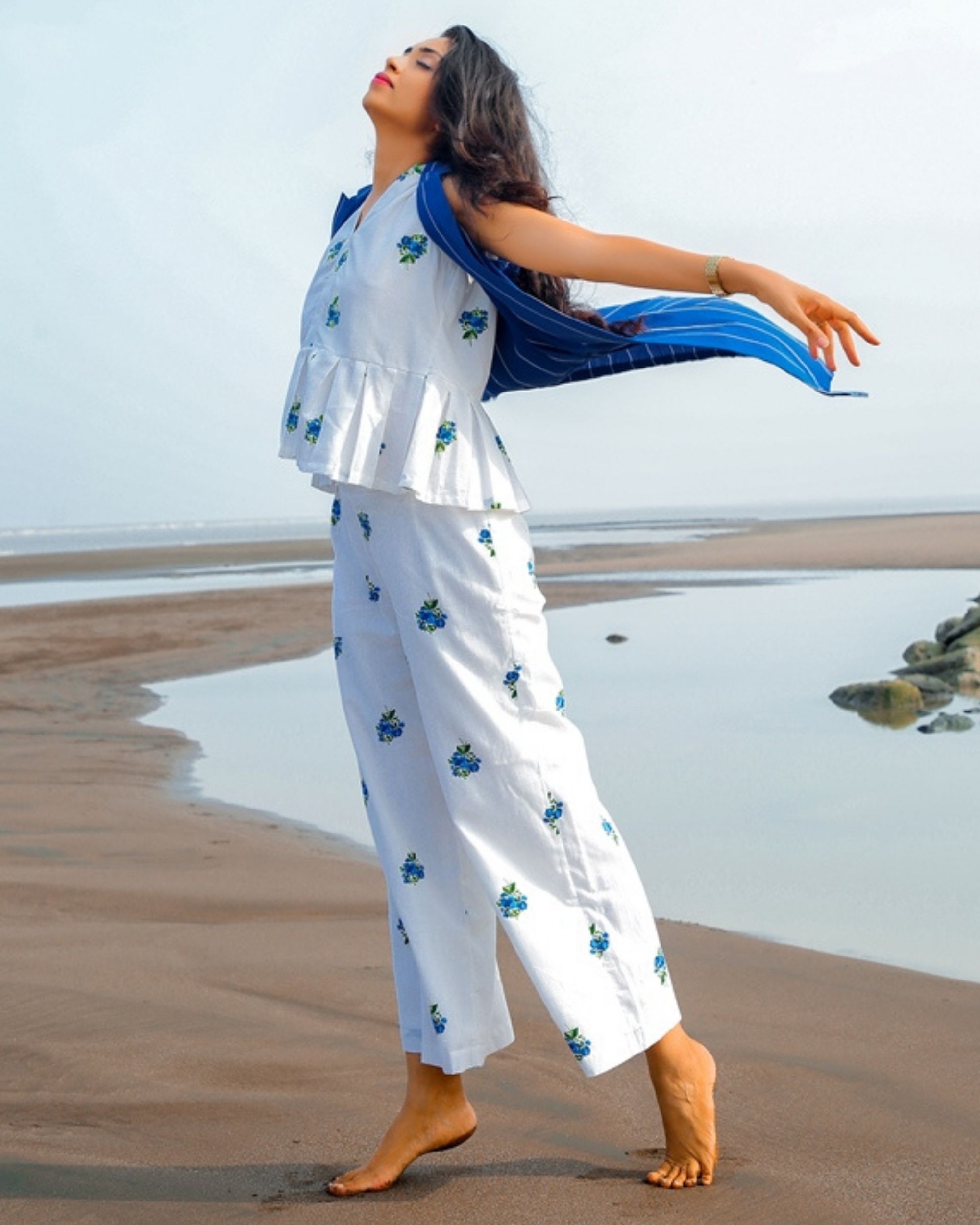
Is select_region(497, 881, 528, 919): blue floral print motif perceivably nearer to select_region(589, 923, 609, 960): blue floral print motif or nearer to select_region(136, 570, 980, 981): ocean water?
select_region(589, 923, 609, 960): blue floral print motif

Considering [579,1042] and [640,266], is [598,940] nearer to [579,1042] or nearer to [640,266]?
[579,1042]

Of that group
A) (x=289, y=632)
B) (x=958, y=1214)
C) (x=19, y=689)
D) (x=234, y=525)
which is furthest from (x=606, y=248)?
(x=234, y=525)

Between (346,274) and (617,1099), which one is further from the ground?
(346,274)

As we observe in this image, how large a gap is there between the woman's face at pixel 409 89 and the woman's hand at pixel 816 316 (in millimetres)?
652

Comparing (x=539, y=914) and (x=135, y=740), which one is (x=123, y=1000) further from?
(x=135, y=740)

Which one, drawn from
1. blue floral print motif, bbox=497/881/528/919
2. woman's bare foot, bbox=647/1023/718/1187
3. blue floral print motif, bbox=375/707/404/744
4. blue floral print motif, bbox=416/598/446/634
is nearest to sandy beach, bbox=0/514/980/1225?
woman's bare foot, bbox=647/1023/718/1187

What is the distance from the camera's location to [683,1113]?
7.78 feet

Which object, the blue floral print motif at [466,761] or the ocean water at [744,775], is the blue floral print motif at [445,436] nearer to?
the blue floral print motif at [466,761]

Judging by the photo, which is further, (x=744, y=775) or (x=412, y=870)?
(x=744, y=775)

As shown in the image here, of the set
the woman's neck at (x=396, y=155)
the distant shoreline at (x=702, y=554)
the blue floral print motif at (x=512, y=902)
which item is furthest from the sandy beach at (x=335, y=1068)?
the distant shoreline at (x=702, y=554)

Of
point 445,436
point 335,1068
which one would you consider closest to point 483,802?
point 445,436

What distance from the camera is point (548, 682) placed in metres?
2.38

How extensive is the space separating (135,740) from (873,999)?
498 cm

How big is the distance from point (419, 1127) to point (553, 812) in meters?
0.58
